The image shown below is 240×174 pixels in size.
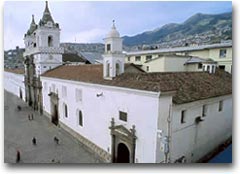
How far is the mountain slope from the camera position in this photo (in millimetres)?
7742

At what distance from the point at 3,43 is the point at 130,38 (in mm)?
4871

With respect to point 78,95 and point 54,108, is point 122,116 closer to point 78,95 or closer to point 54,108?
point 78,95

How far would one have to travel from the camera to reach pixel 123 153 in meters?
8.79

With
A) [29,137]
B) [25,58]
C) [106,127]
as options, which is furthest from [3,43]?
[25,58]

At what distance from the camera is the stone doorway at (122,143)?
8.10 meters

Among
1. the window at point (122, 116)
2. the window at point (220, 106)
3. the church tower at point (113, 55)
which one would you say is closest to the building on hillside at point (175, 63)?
the window at point (220, 106)

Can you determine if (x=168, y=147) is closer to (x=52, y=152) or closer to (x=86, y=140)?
(x=86, y=140)

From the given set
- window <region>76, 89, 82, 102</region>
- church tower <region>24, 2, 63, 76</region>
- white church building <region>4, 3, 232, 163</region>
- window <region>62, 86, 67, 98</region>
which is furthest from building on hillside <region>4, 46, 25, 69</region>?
window <region>76, 89, 82, 102</region>

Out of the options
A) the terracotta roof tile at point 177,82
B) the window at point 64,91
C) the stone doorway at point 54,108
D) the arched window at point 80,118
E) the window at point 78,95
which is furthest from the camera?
the stone doorway at point 54,108

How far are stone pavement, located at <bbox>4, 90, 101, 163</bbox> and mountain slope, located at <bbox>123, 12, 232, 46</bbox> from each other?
5.56m

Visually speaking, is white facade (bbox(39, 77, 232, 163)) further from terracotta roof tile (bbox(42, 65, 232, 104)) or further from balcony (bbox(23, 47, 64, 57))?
balcony (bbox(23, 47, 64, 57))

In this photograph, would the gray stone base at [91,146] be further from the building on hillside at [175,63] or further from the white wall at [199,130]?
the building on hillside at [175,63]

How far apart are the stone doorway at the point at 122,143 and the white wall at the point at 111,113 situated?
7.2 inches

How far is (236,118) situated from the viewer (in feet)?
23.2
